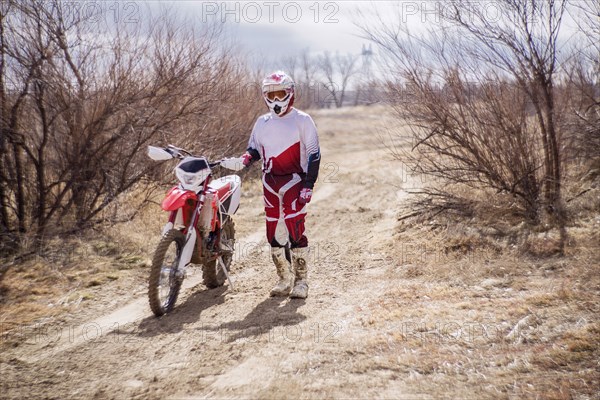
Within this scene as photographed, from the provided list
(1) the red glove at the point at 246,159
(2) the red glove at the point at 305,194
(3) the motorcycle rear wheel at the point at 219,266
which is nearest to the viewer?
(2) the red glove at the point at 305,194

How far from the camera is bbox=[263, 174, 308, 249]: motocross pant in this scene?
5191mm

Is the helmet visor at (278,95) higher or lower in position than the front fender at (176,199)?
higher

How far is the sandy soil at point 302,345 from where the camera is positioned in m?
3.35

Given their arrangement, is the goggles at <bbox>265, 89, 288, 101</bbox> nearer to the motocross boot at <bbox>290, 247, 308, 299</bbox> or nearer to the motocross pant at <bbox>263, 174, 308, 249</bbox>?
the motocross pant at <bbox>263, 174, 308, 249</bbox>

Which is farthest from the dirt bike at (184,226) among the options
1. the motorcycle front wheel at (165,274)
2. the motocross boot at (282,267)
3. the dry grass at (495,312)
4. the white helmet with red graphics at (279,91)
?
the dry grass at (495,312)

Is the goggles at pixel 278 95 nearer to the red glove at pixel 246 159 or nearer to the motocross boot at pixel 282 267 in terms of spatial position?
the red glove at pixel 246 159

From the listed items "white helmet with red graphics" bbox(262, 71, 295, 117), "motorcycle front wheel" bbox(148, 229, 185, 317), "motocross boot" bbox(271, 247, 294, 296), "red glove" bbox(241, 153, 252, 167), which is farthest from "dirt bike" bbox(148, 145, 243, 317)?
"white helmet with red graphics" bbox(262, 71, 295, 117)

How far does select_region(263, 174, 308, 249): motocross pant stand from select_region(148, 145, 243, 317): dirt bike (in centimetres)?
46

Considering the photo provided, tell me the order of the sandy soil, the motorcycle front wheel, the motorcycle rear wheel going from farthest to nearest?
1. the motorcycle rear wheel
2. the motorcycle front wheel
3. the sandy soil

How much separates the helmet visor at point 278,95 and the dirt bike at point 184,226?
27.8 inches

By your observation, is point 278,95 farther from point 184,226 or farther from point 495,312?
point 495,312

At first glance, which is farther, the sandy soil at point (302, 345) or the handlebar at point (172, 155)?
the handlebar at point (172, 155)

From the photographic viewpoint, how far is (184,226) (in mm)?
4781

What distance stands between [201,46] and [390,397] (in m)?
6.52
